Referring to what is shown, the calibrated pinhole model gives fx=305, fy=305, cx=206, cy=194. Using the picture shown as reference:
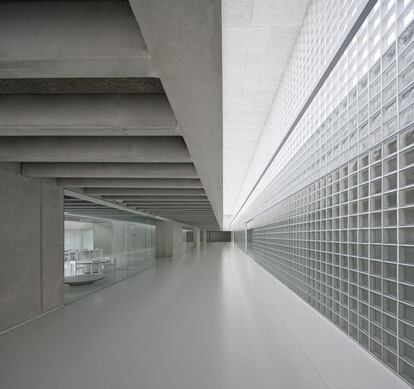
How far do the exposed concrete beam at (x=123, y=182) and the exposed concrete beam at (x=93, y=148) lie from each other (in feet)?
7.83

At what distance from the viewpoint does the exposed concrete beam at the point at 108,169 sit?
584cm

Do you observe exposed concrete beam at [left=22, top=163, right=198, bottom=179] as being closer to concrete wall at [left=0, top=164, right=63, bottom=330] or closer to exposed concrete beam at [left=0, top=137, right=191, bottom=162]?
concrete wall at [left=0, top=164, right=63, bottom=330]

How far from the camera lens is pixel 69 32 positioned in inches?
77.6

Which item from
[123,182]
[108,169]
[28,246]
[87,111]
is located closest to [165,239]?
[123,182]

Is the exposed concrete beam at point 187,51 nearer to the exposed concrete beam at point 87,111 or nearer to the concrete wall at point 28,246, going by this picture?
the exposed concrete beam at point 87,111

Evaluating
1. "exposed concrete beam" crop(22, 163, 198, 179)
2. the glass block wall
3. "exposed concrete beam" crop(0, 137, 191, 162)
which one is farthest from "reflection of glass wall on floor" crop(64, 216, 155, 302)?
the glass block wall

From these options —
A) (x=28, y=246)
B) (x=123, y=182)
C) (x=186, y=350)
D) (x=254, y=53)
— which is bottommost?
(x=186, y=350)

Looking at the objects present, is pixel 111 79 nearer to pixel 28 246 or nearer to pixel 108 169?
pixel 108 169

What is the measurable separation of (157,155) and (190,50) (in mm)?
2815

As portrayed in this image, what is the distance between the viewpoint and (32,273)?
241 inches

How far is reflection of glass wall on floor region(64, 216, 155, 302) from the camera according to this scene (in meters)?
8.32

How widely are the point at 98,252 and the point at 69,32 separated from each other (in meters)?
8.71

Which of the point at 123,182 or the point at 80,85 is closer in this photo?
the point at 80,85

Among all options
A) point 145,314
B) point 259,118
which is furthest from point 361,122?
point 259,118
